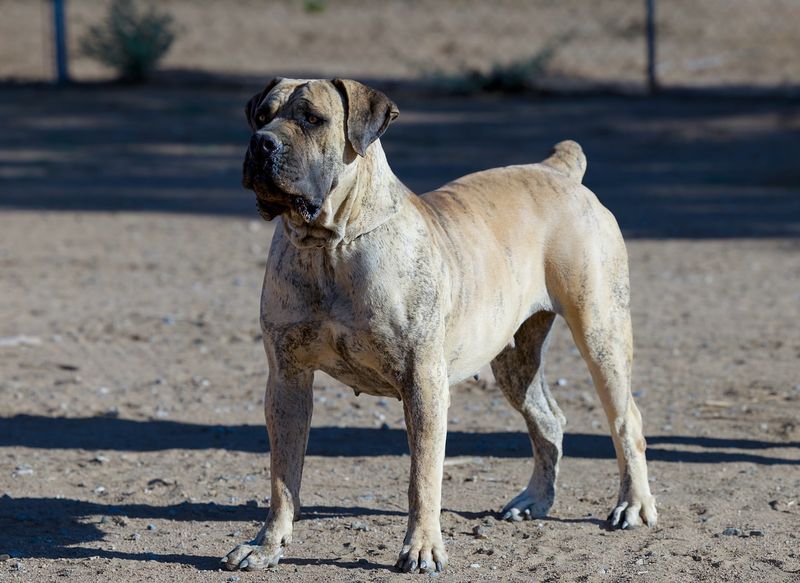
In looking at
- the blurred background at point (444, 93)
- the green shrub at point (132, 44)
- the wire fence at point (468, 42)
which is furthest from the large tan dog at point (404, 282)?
the green shrub at point (132, 44)

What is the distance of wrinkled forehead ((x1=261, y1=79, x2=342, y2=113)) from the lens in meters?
4.82

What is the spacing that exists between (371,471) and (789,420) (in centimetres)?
236

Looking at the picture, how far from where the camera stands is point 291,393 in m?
5.22

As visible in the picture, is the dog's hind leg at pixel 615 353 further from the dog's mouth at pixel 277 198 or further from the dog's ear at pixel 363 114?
the dog's mouth at pixel 277 198

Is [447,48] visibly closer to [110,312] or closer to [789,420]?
[110,312]

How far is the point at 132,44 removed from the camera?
19734 millimetres

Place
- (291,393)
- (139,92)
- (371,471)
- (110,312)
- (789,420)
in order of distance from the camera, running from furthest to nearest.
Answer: (139,92) < (110,312) < (789,420) < (371,471) < (291,393)

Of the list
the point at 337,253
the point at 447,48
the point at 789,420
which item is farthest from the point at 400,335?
the point at 447,48

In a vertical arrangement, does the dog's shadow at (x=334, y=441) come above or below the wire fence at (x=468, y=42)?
below

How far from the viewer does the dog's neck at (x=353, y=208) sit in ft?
15.9

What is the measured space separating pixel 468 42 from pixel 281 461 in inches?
693

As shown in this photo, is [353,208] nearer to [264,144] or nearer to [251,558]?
[264,144]

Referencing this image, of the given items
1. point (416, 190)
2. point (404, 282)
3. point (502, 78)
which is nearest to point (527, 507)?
point (404, 282)

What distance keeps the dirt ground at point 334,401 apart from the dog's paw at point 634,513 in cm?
8
